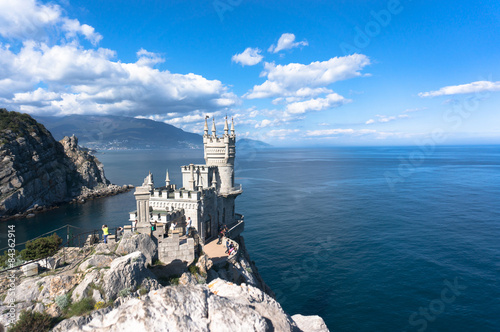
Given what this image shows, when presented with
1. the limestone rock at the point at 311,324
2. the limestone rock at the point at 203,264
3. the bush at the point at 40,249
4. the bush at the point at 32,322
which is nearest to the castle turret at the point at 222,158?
the bush at the point at 40,249

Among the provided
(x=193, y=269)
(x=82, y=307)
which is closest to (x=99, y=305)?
(x=82, y=307)

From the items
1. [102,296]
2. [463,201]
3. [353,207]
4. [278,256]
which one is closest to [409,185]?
[463,201]

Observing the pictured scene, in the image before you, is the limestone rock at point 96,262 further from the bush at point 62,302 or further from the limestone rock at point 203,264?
the limestone rock at point 203,264

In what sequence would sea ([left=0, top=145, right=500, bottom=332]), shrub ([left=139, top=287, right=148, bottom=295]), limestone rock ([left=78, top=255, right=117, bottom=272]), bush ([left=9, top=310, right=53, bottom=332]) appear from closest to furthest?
bush ([left=9, top=310, right=53, bottom=332])
shrub ([left=139, top=287, right=148, bottom=295])
limestone rock ([left=78, top=255, right=117, bottom=272])
sea ([left=0, top=145, right=500, bottom=332])

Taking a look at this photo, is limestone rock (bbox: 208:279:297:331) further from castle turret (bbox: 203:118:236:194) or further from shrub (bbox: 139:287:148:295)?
castle turret (bbox: 203:118:236:194)

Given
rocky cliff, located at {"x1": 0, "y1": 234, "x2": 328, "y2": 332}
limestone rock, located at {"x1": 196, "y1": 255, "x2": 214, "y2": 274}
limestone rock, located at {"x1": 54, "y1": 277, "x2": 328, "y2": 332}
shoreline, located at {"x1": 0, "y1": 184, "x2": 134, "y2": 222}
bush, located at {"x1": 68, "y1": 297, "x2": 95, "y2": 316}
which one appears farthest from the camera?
shoreline, located at {"x1": 0, "y1": 184, "x2": 134, "y2": 222}

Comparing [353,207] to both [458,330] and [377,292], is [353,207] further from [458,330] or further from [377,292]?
[458,330]

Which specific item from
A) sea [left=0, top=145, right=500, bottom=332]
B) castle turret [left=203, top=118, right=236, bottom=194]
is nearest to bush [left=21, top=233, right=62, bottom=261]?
castle turret [left=203, top=118, right=236, bottom=194]

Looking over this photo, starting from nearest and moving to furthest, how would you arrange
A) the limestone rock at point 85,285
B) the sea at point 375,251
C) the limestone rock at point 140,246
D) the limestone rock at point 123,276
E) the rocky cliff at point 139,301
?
the rocky cliff at point 139,301
the limestone rock at point 85,285
the limestone rock at point 123,276
the limestone rock at point 140,246
the sea at point 375,251
